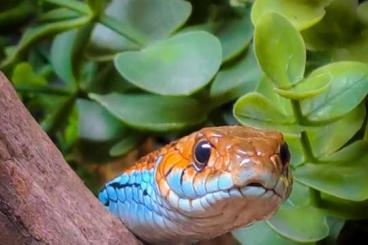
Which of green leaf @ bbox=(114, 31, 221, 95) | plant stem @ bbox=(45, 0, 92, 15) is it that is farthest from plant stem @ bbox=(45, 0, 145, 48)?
green leaf @ bbox=(114, 31, 221, 95)

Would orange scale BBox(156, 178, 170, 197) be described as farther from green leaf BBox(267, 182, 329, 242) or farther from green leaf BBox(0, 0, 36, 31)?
green leaf BBox(0, 0, 36, 31)

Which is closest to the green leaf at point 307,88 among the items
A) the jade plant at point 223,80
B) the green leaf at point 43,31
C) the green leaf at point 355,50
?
the jade plant at point 223,80

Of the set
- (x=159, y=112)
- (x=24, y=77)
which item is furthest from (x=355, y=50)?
(x=24, y=77)

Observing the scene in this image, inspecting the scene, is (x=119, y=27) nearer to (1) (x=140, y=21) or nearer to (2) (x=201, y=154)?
(1) (x=140, y=21)

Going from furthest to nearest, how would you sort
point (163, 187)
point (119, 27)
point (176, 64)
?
point (119, 27), point (176, 64), point (163, 187)

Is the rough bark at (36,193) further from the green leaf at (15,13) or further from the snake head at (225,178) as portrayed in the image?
the green leaf at (15,13)

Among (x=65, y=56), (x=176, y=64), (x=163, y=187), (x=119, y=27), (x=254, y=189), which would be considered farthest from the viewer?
(x=65, y=56)

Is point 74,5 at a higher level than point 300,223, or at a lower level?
higher
